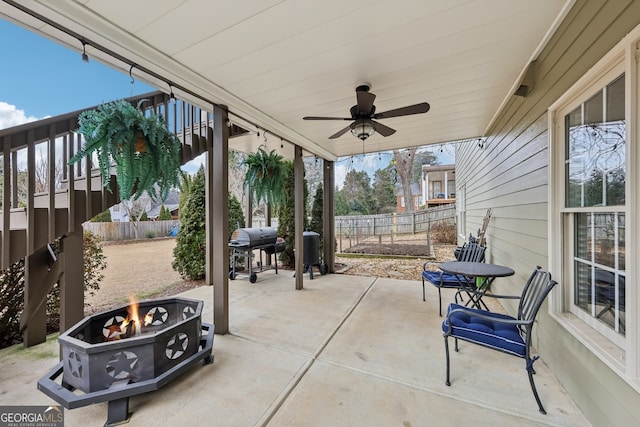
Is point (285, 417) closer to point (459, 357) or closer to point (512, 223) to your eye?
point (459, 357)

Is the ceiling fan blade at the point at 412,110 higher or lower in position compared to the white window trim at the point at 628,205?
higher

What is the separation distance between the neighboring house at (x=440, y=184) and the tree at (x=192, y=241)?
10.7 m

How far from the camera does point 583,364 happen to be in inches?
64.4

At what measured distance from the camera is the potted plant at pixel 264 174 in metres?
3.56

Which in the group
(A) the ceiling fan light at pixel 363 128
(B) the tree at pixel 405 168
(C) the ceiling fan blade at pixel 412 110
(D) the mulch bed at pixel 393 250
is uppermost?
(B) the tree at pixel 405 168

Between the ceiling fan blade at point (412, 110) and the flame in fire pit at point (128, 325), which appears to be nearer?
the flame in fire pit at point (128, 325)

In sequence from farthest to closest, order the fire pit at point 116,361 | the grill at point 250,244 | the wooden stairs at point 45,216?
the grill at point 250,244 → the wooden stairs at point 45,216 → the fire pit at point 116,361

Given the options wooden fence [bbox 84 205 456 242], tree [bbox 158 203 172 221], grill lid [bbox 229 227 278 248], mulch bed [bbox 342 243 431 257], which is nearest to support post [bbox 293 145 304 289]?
grill lid [bbox 229 227 278 248]

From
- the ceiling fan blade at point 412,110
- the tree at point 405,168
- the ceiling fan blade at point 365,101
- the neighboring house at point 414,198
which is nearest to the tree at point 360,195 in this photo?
the tree at point 405,168

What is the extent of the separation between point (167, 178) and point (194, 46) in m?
1.03

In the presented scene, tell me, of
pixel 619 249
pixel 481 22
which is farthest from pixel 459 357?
pixel 481 22

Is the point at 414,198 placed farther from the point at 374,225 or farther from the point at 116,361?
the point at 116,361

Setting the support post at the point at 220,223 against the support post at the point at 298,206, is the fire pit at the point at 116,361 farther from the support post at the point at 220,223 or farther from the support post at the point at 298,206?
the support post at the point at 298,206

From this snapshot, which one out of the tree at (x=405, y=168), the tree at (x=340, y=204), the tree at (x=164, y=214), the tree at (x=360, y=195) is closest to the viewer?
the tree at (x=164, y=214)
